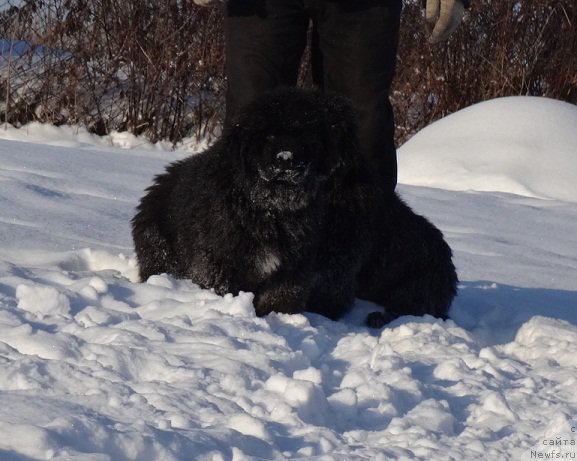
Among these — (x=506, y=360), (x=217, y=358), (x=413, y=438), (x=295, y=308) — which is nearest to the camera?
(x=413, y=438)

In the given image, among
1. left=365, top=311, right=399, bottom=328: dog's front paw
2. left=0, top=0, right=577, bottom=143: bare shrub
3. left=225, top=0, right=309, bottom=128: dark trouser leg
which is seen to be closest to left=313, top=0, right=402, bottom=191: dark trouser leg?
left=225, top=0, right=309, bottom=128: dark trouser leg

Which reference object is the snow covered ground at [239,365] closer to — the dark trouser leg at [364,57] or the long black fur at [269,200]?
the long black fur at [269,200]

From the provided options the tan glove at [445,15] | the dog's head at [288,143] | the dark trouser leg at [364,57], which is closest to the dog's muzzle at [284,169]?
the dog's head at [288,143]

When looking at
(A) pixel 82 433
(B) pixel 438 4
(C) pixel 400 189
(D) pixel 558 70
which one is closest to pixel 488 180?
(C) pixel 400 189

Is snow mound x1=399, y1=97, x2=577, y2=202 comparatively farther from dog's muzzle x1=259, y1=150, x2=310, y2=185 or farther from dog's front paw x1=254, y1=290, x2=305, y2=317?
dog's muzzle x1=259, y1=150, x2=310, y2=185

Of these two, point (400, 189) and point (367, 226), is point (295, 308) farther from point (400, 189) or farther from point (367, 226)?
point (400, 189)

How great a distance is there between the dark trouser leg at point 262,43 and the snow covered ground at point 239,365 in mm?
959

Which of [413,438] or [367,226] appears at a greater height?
[367,226]

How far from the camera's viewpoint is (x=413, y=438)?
2881 millimetres

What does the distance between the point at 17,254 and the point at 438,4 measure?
2198mm

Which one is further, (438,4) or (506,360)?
(438,4)

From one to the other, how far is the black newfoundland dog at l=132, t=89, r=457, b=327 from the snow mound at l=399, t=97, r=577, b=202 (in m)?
4.30

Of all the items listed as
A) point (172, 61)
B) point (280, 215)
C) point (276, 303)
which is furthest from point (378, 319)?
point (172, 61)

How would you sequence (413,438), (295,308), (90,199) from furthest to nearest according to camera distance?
(90,199) < (295,308) < (413,438)
